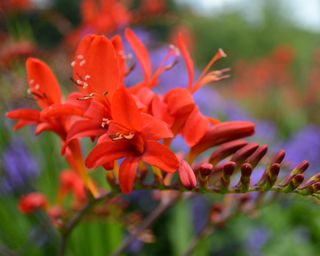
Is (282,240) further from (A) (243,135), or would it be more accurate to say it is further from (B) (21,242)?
(A) (243,135)

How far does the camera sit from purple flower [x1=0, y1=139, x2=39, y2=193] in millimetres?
1679

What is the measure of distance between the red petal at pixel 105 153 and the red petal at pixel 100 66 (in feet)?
0.23

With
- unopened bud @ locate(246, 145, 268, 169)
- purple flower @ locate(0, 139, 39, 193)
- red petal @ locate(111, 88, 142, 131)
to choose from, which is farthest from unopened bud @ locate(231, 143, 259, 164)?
purple flower @ locate(0, 139, 39, 193)

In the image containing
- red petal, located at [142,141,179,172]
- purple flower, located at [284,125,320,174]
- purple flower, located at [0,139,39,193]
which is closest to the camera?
red petal, located at [142,141,179,172]

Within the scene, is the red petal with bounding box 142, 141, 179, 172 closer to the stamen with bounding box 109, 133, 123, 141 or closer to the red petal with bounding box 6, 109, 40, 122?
the stamen with bounding box 109, 133, 123, 141

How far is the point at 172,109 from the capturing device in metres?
0.72

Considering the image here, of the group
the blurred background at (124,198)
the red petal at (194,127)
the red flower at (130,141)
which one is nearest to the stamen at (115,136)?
the red flower at (130,141)

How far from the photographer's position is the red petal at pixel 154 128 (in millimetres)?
656

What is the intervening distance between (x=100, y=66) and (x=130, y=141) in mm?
103

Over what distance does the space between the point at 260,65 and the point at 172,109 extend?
4902mm

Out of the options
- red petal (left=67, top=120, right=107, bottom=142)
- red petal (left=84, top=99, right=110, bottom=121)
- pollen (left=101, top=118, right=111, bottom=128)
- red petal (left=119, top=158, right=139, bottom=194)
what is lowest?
red petal (left=119, top=158, right=139, bottom=194)

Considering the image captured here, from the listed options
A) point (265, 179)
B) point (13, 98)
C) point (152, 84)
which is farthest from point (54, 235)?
point (265, 179)

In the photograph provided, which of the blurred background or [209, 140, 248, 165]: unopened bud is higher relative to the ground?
[209, 140, 248, 165]: unopened bud

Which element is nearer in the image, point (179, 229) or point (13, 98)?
point (13, 98)
